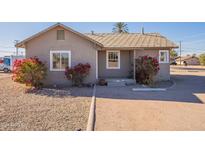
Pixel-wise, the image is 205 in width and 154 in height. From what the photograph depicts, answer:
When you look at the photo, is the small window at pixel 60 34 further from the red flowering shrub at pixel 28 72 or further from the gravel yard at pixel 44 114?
the gravel yard at pixel 44 114

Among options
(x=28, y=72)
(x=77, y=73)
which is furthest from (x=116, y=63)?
(x=28, y=72)

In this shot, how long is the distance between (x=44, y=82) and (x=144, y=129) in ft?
35.3

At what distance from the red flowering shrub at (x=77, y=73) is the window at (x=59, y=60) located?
625mm

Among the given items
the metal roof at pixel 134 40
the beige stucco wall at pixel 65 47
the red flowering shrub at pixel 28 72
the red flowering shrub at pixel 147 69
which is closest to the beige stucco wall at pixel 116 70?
the metal roof at pixel 134 40

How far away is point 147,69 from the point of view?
15727mm

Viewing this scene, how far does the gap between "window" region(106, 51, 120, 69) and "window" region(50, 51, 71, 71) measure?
3912mm

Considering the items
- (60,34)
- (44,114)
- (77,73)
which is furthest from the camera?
(60,34)

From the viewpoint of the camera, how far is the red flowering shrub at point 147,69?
51.0ft

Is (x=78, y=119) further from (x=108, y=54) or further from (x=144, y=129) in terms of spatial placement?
(x=108, y=54)

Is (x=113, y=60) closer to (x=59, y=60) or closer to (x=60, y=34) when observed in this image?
(x=59, y=60)

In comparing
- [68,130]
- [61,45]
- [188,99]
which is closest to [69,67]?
[61,45]

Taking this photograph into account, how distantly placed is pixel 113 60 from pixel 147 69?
3303 mm

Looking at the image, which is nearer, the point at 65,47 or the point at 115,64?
the point at 65,47
